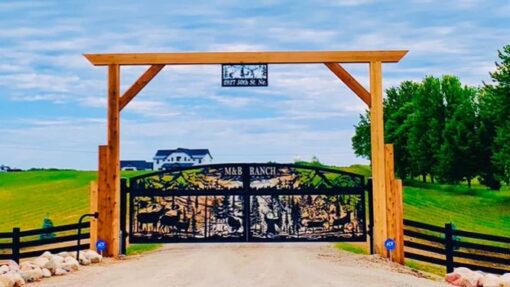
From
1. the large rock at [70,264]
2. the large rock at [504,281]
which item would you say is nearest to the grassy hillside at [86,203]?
the large rock at [70,264]

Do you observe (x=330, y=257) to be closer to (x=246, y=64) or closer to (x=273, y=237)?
(x=273, y=237)

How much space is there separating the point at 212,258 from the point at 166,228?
206cm

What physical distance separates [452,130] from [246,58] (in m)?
25.5

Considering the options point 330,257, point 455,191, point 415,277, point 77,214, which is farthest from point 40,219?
point 455,191

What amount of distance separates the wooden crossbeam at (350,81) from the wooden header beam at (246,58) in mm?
138

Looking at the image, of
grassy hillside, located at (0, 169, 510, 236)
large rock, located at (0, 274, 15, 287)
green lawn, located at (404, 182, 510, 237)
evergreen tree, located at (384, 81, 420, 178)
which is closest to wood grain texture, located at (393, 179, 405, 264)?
large rock, located at (0, 274, 15, 287)

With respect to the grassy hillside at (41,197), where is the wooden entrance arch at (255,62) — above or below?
above

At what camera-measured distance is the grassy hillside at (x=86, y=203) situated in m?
24.8

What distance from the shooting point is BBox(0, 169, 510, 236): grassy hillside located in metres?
24.8

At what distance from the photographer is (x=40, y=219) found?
25016 millimetres

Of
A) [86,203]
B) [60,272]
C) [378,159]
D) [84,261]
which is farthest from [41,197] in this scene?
[378,159]

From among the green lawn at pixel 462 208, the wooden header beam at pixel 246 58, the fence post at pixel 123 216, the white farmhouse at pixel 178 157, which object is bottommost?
the green lawn at pixel 462 208

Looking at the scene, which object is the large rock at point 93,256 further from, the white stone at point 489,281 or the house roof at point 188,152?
the house roof at point 188,152

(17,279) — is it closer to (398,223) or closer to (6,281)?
(6,281)
